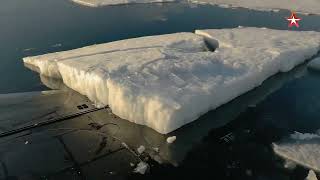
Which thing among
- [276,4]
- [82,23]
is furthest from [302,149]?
[276,4]

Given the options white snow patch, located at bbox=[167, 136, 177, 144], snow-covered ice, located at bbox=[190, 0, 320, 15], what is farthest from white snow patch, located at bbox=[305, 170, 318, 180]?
snow-covered ice, located at bbox=[190, 0, 320, 15]

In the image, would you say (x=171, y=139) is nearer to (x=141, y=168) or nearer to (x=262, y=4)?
(x=141, y=168)

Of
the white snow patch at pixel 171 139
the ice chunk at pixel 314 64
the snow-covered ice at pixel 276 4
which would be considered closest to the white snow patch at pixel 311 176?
the white snow patch at pixel 171 139

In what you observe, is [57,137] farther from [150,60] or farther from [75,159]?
[150,60]

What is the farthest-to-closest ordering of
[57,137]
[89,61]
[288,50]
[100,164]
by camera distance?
[288,50]
[89,61]
[57,137]
[100,164]

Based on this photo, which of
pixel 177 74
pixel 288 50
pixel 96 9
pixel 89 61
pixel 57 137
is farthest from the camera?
pixel 96 9

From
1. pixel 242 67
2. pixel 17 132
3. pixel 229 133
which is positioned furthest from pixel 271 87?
pixel 17 132
